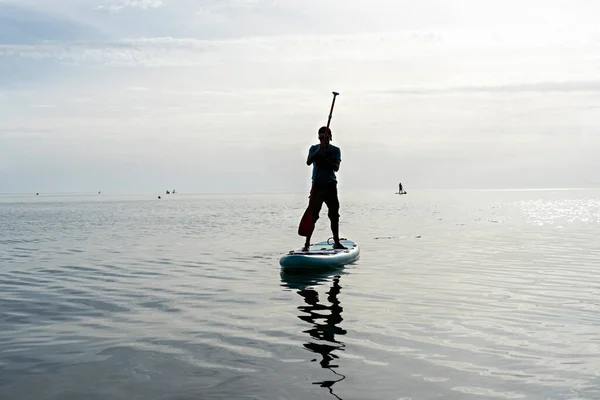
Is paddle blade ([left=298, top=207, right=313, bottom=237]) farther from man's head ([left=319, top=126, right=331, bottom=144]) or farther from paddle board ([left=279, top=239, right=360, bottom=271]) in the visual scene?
man's head ([left=319, top=126, right=331, bottom=144])

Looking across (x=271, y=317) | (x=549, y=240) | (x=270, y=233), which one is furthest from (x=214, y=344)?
(x=270, y=233)

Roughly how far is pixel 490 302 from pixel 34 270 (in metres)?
11.4

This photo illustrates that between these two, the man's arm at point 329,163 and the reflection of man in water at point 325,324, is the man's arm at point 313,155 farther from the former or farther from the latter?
the reflection of man in water at point 325,324

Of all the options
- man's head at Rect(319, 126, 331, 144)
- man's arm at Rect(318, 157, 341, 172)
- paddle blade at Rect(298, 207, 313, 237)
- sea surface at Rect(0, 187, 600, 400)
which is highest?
man's head at Rect(319, 126, 331, 144)

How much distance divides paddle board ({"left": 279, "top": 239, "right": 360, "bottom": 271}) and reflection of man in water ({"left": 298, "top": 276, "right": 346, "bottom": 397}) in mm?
1925

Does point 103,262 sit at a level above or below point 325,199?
below

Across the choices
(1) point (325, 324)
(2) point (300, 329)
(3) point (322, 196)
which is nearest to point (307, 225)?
(3) point (322, 196)

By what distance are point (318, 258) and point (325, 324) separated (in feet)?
19.7

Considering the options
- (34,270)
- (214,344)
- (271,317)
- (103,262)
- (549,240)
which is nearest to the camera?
(214,344)

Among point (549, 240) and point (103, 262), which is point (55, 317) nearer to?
point (103, 262)

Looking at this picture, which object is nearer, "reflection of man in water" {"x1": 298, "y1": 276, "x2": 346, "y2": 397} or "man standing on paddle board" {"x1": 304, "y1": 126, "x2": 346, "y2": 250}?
"reflection of man in water" {"x1": 298, "y1": 276, "x2": 346, "y2": 397}

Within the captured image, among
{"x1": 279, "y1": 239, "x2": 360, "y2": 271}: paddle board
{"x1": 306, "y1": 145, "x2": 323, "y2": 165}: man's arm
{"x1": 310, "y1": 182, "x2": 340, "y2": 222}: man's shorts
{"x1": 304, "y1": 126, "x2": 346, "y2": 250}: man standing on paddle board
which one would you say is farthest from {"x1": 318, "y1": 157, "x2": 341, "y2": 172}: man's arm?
{"x1": 279, "y1": 239, "x2": 360, "y2": 271}: paddle board

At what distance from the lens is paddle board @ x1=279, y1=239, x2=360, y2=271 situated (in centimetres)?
1440

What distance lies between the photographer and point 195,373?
6305 mm
